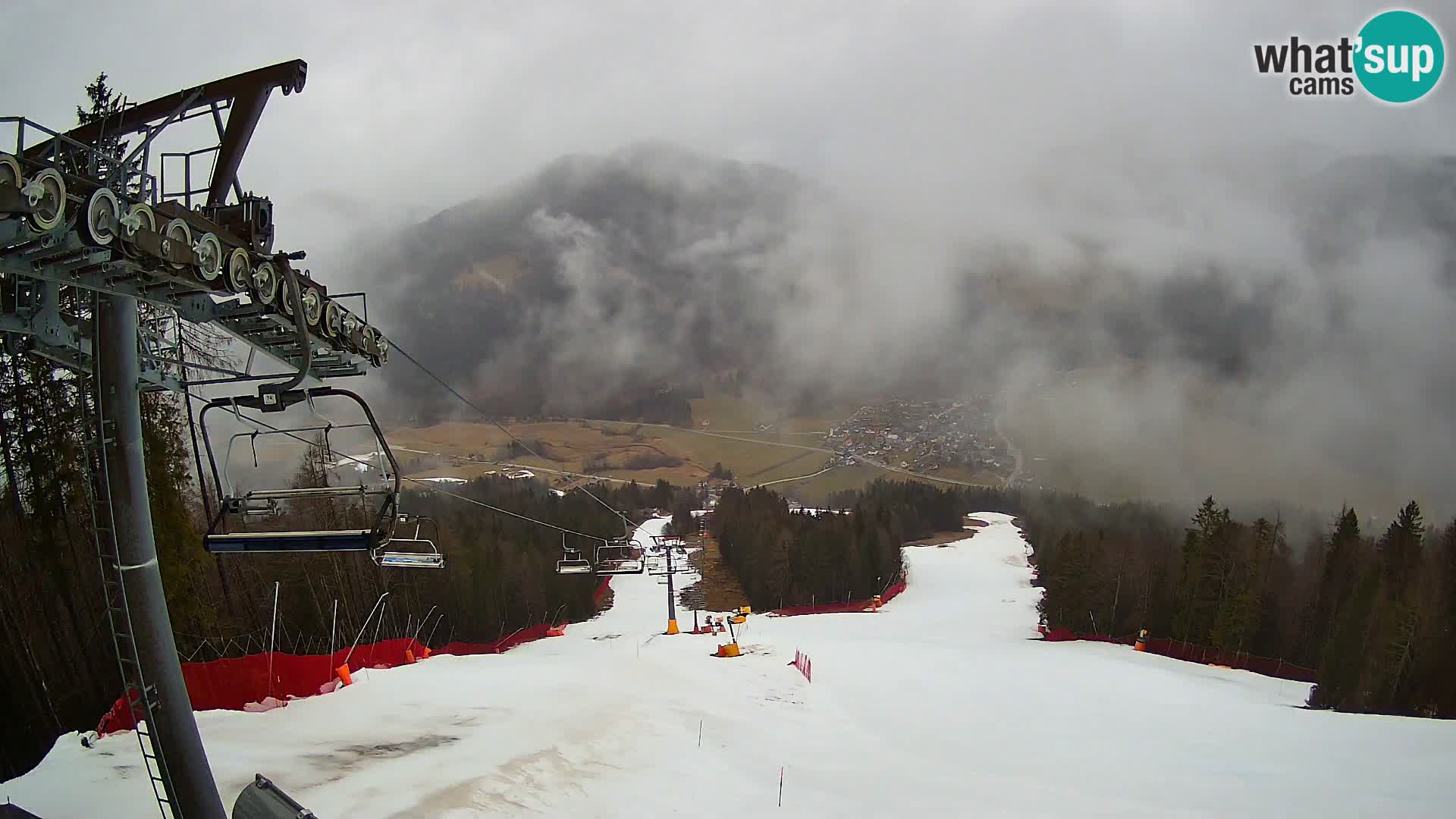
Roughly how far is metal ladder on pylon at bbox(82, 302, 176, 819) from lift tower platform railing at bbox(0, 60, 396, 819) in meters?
0.02

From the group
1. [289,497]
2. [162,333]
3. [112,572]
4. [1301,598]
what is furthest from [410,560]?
[1301,598]

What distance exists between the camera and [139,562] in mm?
8484

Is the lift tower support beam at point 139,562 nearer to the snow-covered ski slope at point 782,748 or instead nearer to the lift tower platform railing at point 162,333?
the lift tower platform railing at point 162,333

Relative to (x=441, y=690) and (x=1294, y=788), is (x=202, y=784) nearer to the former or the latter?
(x=441, y=690)

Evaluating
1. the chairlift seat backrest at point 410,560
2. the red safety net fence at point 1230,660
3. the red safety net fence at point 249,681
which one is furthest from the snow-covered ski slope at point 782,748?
the red safety net fence at point 1230,660

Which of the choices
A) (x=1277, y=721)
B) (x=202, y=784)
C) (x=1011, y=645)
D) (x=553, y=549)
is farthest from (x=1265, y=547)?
(x=202, y=784)

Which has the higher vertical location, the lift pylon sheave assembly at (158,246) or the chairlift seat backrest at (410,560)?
the lift pylon sheave assembly at (158,246)

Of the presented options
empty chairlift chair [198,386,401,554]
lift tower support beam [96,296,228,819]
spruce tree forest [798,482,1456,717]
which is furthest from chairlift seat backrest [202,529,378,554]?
spruce tree forest [798,482,1456,717]

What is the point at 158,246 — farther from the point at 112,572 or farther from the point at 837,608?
the point at 837,608

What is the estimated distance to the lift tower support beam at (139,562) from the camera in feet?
27.4

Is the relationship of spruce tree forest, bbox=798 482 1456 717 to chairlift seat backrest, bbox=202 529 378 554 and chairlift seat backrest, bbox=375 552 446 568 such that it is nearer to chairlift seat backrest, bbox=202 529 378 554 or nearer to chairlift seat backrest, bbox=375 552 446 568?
chairlift seat backrest, bbox=375 552 446 568

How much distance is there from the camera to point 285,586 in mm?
32812

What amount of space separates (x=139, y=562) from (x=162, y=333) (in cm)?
258

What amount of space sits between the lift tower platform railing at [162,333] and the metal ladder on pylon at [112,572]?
0.06 ft
